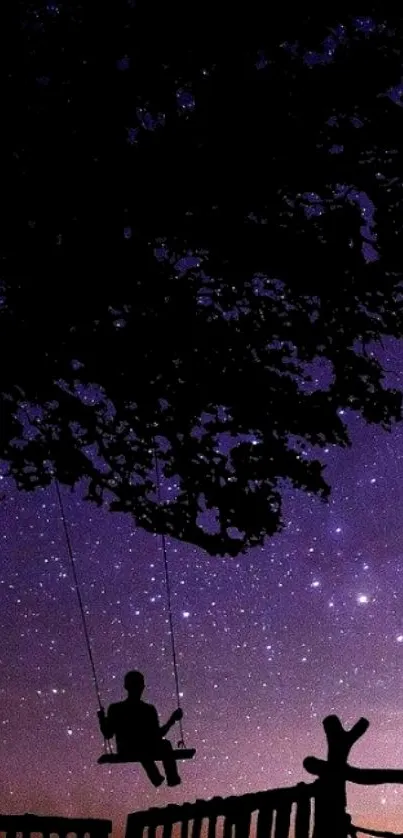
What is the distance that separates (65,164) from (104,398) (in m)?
3.18

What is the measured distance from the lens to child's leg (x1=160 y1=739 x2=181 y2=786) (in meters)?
11.0

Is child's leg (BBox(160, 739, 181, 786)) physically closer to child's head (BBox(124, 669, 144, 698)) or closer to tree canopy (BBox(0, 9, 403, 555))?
child's head (BBox(124, 669, 144, 698))

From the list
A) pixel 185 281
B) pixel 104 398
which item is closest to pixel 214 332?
pixel 185 281

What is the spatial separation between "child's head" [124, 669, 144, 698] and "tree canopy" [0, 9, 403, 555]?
2.66m

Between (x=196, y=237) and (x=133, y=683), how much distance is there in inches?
241

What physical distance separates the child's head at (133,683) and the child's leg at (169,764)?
0.70m

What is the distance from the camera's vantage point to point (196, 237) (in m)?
8.24

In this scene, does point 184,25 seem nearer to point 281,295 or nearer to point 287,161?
point 287,161

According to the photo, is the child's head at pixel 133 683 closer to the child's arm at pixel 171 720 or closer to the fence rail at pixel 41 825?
the child's arm at pixel 171 720

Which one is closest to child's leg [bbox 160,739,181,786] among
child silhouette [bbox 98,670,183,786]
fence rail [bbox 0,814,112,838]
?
child silhouette [bbox 98,670,183,786]

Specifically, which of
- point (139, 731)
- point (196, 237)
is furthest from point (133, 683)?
point (196, 237)

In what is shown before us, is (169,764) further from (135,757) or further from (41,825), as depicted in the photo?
(41,825)

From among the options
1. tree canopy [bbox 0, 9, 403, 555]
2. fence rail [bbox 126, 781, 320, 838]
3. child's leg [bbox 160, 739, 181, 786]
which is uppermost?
tree canopy [bbox 0, 9, 403, 555]

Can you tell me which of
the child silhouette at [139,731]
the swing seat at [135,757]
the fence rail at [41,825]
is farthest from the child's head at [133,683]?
the fence rail at [41,825]
